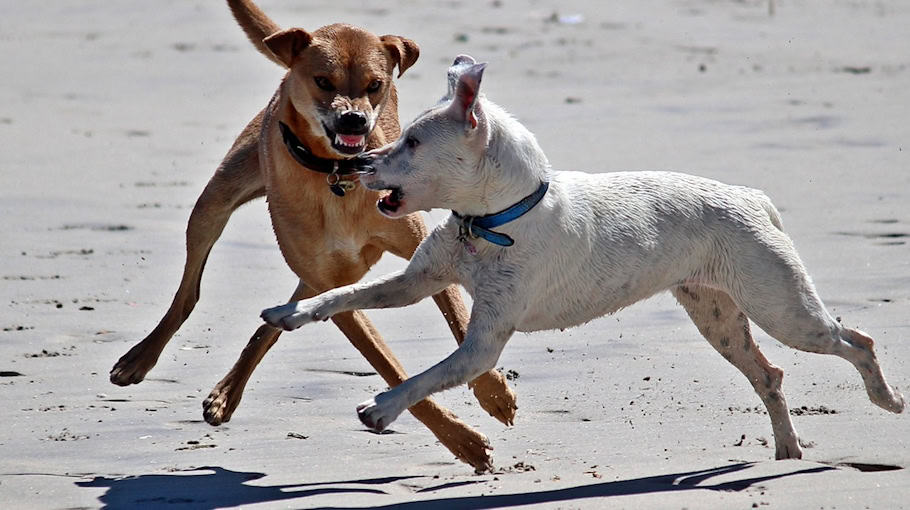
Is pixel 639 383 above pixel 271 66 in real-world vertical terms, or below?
above

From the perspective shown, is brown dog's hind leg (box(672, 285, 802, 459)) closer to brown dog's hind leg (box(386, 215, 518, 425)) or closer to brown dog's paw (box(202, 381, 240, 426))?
brown dog's hind leg (box(386, 215, 518, 425))

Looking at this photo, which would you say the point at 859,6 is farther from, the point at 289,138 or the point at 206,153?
the point at 289,138

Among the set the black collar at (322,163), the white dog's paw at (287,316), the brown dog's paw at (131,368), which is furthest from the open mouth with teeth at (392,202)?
the brown dog's paw at (131,368)

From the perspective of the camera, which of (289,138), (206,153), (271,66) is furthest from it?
(271,66)

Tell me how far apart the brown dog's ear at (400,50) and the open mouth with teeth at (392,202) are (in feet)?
5.20

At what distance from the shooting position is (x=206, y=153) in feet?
37.8

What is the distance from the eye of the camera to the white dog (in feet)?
16.4

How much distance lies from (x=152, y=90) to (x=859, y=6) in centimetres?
763

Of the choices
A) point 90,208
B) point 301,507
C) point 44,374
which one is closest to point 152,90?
point 90,208

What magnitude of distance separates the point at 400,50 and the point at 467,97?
1701mm

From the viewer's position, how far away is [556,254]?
204 inches

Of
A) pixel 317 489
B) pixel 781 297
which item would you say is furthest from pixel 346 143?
pixel 781 297

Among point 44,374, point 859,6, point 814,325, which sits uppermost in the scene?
point 814,325

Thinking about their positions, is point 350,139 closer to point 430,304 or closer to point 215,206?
point 215,206
